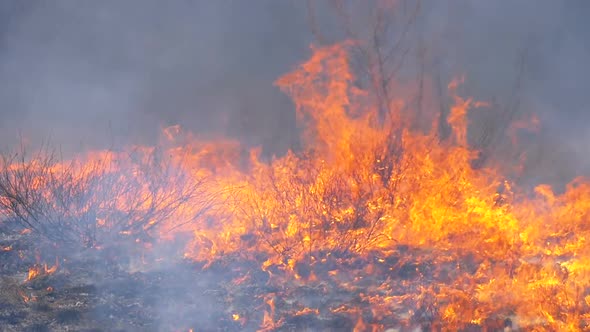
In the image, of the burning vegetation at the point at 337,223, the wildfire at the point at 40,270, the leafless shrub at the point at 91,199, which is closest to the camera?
the burning vegetation at the point at 337,223

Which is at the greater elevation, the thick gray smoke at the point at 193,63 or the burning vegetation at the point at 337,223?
the thick gray smoke at the point at 193,63

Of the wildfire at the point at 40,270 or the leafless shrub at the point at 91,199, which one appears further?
→ the leafless shrub at the point at 91,199

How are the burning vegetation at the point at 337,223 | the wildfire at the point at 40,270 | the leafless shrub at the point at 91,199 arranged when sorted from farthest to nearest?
the leafless shrub at the point at 91,199, the wildfire at the point at 40,270, the burning vegetation at the point at 337,223

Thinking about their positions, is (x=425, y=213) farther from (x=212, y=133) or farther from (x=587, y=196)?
(x=212, y=133)

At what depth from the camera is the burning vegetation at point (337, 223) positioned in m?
6.19

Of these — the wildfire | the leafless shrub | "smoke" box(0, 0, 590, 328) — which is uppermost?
"smoke" box(0, 0, 590, 328)

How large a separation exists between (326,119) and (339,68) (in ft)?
3.28

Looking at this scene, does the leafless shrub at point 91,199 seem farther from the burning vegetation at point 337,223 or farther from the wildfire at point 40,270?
the wildfire at point 40,270

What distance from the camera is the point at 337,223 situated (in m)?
7.83

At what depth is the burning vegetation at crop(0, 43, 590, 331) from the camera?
6.19 m

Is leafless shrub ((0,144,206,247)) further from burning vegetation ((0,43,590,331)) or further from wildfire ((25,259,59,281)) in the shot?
wildfire ((25,259,59,281))

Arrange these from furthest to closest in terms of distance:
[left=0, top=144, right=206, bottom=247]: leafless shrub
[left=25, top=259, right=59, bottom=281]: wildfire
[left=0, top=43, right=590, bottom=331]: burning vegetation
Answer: [left=0, top=144, right=206, bottom=247]: leafless shrub → [left=25, top=259, right=59, bottom=281]: wildfire → [left=0, top=43, right=590, bottom=331]: burning vegetation

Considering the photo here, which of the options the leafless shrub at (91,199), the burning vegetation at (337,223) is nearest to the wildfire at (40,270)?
the burning vegetation at (337,223)

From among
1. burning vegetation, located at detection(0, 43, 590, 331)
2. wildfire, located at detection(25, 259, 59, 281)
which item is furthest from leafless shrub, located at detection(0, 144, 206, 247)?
wildfire, located at detection(25, 259, 59, 281)
